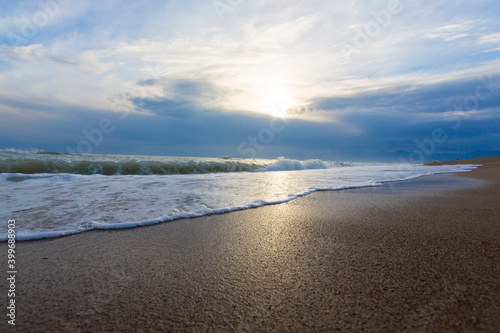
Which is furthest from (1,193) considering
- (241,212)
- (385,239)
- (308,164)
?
(308,164)

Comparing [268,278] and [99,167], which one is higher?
[99,167]

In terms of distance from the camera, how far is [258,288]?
1370mm

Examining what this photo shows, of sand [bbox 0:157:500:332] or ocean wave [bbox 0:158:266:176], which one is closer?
sand [bbox 0:157:500:332]

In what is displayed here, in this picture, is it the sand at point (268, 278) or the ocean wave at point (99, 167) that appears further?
the ocean wave at point (99, 167)

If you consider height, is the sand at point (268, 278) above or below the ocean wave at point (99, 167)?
below

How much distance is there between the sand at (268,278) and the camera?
3.57 feet

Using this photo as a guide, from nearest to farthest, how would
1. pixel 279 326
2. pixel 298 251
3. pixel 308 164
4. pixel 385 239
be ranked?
pixel 279 326
pixel 298 251
pixel 385 239
pixel 308 164

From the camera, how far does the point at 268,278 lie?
148cm

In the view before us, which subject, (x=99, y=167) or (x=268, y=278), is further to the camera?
(x=99, y=167)

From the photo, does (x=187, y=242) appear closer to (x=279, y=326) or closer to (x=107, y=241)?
(x=107, y=241)

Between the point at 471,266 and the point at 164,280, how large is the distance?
1.91 m

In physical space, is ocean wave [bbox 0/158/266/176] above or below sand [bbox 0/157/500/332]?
above

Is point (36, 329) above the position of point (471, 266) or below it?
below

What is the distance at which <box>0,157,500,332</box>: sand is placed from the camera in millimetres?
1089
